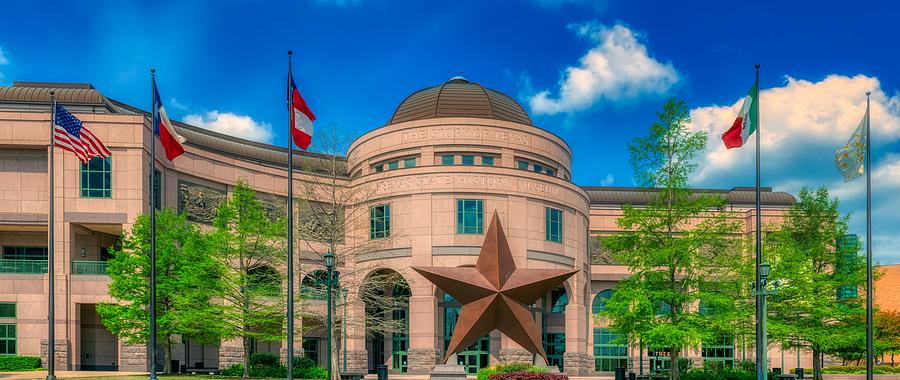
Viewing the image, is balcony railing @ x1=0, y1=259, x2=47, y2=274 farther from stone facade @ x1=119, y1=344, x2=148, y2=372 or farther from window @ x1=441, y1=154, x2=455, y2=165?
window @ x1=441, y1=154, x2=455, y2=165

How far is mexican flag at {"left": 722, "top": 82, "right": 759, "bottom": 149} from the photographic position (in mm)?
26766

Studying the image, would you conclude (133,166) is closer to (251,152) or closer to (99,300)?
(99,300)

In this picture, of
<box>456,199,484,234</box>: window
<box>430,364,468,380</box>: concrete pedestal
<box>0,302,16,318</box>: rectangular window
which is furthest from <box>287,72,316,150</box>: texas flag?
<box>456,199,484,234</box>: window

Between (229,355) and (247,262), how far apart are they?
41.6 feet

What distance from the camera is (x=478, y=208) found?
50562 millimetres

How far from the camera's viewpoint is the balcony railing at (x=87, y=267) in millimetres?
41656

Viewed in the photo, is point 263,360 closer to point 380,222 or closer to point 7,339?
point 380,222

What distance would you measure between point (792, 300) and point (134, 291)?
31912 mm

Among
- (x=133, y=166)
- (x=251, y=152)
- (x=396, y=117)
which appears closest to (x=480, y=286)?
(x=133, y=166)

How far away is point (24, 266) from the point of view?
4169 centimetres

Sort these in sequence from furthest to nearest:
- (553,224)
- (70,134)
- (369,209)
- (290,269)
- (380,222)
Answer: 1. (553,224)
2. (369,209)
3. (380,222)
4. (70,134)
5. (290,269)

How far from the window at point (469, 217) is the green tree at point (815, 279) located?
17.5 m

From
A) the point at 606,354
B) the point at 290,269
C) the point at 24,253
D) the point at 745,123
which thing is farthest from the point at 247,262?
the point at 606,354

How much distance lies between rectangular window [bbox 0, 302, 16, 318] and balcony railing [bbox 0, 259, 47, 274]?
1.78 m
